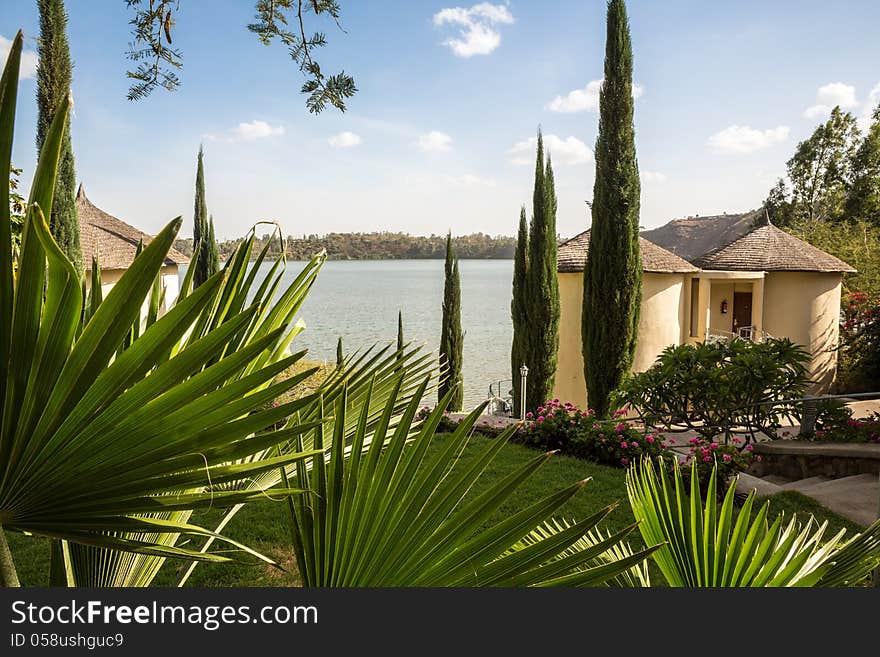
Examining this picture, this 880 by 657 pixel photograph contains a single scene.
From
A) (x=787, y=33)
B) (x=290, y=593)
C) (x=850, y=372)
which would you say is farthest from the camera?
(x=850, y=372)

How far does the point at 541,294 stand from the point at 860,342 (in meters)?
6.35

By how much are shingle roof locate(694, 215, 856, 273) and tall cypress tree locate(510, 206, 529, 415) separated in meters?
4.27

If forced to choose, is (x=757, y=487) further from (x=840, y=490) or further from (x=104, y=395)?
(x=104, y=395)

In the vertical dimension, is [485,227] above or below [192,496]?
above

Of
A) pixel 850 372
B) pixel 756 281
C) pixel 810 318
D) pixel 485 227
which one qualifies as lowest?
pixel 850 372

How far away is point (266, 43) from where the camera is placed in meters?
2.76

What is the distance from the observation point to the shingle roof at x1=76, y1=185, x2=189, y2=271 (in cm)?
1016

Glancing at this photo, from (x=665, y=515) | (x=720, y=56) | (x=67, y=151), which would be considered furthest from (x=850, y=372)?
(x=67, y=151)

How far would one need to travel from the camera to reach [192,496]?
65 cm

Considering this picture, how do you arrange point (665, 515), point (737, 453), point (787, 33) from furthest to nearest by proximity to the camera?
Answer: point (787, 33) < point (737, 453) < point (665, 515)

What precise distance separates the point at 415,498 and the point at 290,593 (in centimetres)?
23

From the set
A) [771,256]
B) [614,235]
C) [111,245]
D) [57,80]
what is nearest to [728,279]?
Result: [771,256]

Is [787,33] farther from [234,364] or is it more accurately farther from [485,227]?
[485,227]

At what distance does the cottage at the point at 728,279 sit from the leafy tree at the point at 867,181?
5878mm
